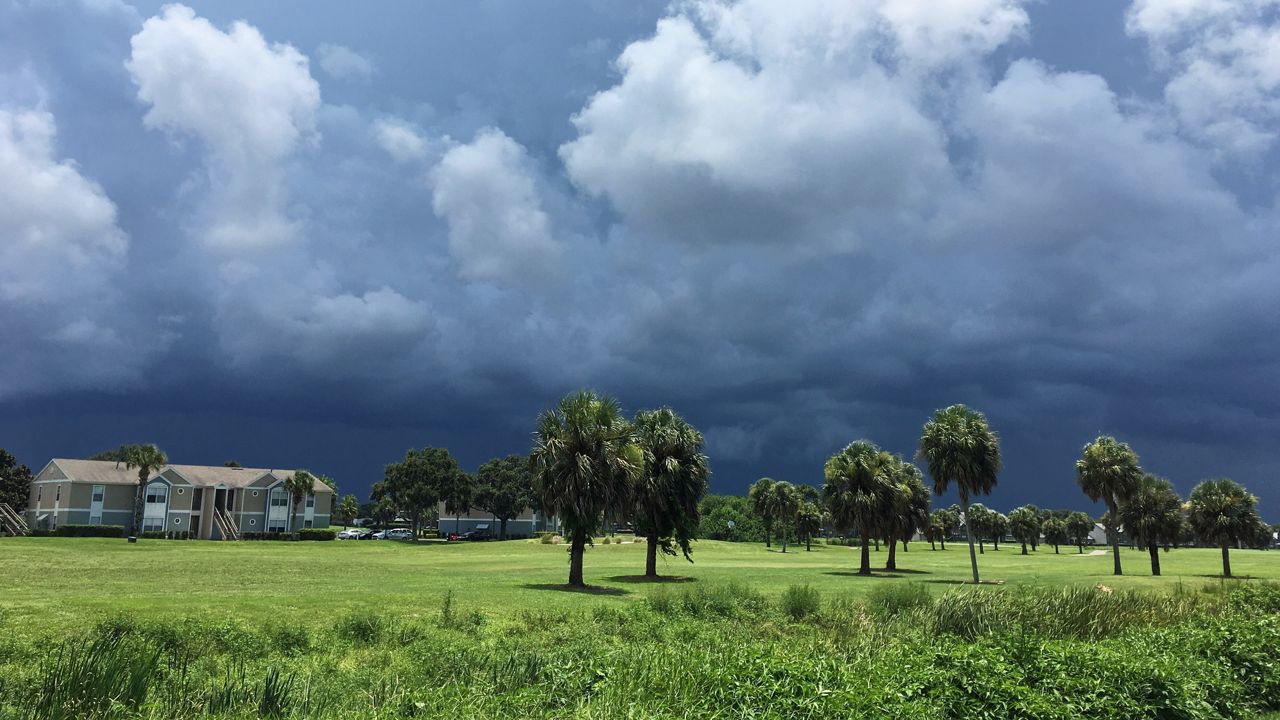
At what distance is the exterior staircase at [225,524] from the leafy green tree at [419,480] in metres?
20.6

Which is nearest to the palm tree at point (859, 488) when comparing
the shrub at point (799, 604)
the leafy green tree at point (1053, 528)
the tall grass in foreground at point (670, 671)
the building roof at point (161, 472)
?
the shrub at point (799, 604)

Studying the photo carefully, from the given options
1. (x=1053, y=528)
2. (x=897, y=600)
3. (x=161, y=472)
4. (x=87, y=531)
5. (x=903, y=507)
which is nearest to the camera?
(x=897, y=600)

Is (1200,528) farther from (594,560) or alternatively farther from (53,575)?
(53,575)

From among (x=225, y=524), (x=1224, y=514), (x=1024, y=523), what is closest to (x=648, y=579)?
(x=1224, y=514)

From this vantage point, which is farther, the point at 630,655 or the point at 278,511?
the point at 278,511

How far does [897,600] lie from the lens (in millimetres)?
24469

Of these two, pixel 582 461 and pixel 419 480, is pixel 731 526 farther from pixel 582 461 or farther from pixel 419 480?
pixel 582 461

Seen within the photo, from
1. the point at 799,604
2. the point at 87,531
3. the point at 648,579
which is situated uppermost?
the point at 799,604

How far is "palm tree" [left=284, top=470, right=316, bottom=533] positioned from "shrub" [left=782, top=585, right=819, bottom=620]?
10447 cm

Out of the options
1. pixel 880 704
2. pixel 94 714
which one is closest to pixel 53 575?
pixel 94 714

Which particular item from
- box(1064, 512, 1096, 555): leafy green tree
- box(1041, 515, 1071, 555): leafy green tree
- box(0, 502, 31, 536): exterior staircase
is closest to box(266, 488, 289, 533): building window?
box(0, 502, 31, 536): exterior staircase

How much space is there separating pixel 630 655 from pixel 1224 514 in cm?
6754

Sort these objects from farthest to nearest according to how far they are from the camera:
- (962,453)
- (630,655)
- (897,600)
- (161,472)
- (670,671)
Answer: (161,472) < (962,453) < (897,600) < (630,655) < (670,671)

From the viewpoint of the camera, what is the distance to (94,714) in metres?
8.89
